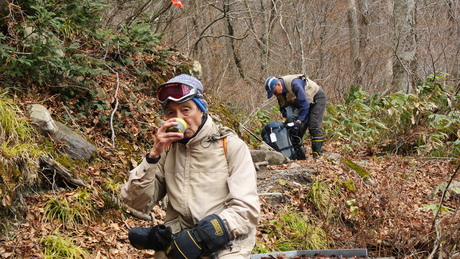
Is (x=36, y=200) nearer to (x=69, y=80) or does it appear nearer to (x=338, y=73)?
(x=69, y=80)

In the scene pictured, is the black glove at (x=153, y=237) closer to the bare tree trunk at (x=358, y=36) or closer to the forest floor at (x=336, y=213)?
the forest floor at (x=336, y=213)

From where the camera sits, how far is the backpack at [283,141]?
9.03 meters

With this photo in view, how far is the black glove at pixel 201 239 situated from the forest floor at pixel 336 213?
212 centimetres

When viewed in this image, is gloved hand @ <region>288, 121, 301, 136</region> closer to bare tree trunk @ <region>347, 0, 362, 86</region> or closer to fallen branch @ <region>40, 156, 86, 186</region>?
fallen branch @ <region>40, 156, 86, 186</region>

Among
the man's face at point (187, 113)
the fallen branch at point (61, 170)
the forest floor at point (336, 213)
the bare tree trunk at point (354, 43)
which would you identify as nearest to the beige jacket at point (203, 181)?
the man's face at point (187, 113)

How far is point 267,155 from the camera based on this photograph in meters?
7.95

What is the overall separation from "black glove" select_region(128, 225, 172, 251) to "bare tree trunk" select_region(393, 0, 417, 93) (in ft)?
34.3

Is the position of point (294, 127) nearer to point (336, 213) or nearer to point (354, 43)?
point (336, 213)

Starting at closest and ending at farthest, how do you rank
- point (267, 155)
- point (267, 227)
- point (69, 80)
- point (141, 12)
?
point (267, 227), point (69, 80), point (267, 155), point (141, 12)

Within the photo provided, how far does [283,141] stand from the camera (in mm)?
9062

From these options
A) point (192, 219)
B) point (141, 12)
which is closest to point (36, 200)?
point (192, 219)

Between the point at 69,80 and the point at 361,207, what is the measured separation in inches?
174

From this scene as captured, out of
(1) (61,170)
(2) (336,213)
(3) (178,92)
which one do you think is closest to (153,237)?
(3) (178,92)

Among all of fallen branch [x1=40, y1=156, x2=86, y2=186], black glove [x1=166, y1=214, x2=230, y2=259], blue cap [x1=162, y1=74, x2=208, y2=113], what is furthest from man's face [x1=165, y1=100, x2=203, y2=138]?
fallen branch [x1=40, y1=156, x2=86, y2=186]
